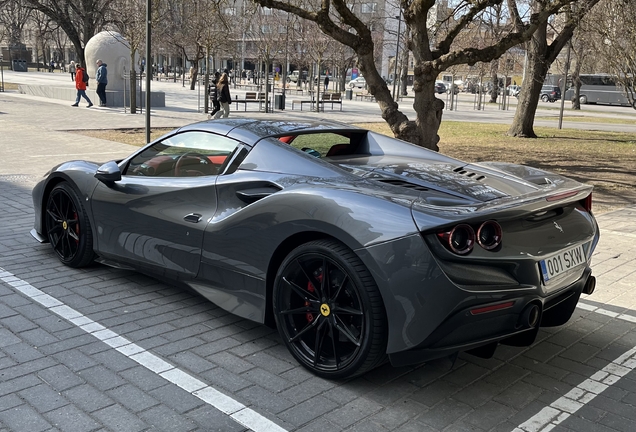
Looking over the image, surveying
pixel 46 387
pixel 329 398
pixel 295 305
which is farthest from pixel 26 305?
pixel 329 398

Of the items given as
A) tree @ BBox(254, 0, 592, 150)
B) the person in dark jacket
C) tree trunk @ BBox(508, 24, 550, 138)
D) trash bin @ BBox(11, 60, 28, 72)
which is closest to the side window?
tree @ BBox(254, 0, 592, 150)

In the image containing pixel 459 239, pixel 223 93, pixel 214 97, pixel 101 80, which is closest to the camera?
pixel 459 239

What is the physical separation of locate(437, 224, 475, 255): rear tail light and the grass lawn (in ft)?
22.8

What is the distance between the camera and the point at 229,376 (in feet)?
11.9

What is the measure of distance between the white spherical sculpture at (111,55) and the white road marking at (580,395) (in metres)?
27.7

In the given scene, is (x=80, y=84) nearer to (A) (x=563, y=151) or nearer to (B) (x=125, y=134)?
(B) (x=125, y=134)

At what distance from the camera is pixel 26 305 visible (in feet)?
15.1

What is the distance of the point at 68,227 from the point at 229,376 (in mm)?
2494

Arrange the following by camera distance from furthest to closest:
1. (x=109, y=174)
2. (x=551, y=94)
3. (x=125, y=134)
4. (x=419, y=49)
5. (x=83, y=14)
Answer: (x=551, y=94) < (x=83, y=14) < (x=125, y=134) < (x=419, y=49) < (x=109, y=174)

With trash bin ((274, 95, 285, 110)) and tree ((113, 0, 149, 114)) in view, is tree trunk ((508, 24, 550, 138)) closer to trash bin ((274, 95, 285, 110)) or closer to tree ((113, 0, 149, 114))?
trash bin ((274, 95, 285, 110))

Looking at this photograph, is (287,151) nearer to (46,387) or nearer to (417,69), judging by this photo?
(46,387)

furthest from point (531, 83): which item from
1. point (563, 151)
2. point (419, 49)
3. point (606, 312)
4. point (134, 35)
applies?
point (606, 312)

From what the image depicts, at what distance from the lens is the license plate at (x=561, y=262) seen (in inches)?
137

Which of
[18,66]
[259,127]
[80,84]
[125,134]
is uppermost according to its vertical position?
[18,66]
